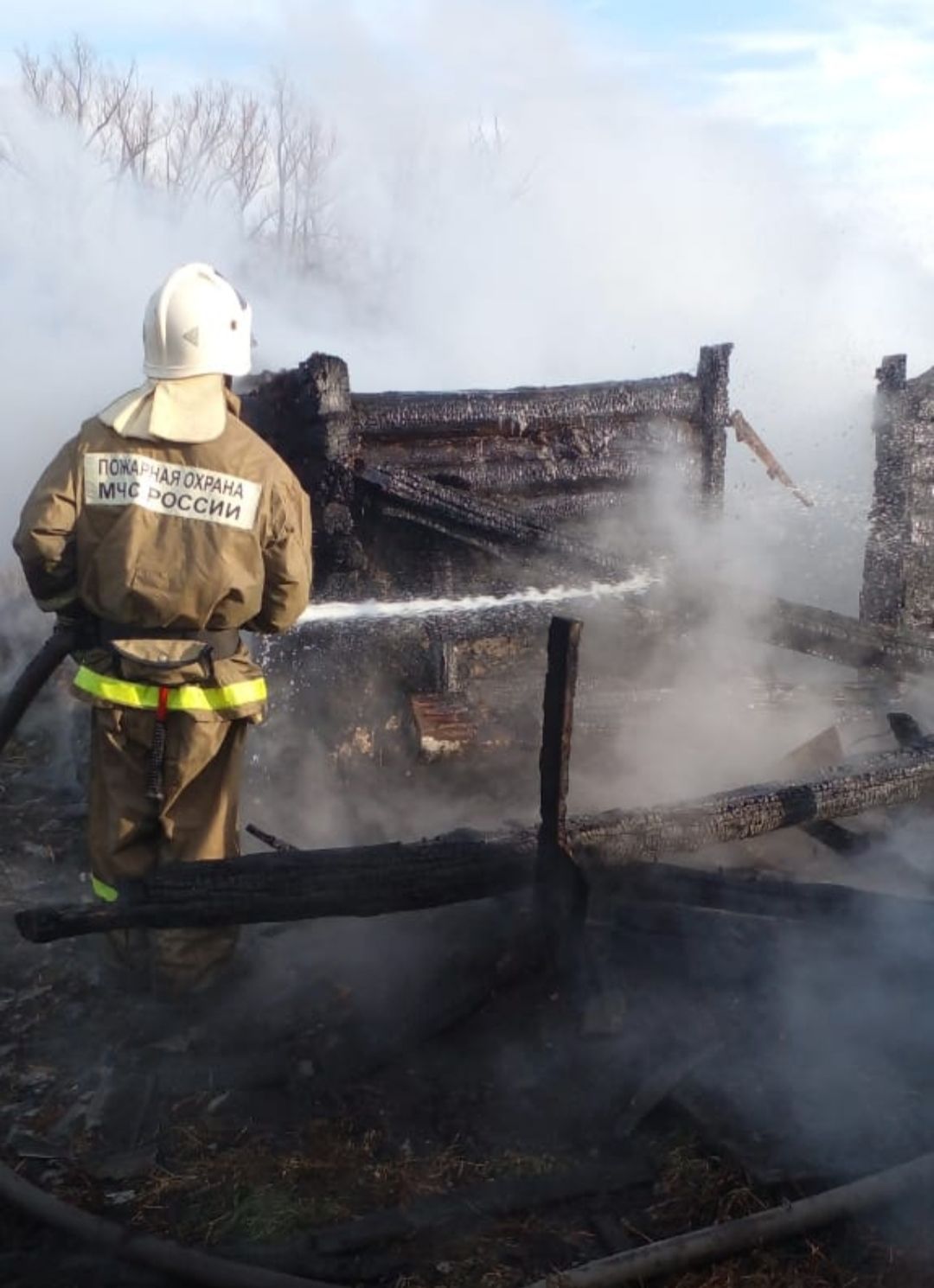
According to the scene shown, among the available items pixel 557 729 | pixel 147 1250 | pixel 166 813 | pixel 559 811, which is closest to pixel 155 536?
pixel 166 813

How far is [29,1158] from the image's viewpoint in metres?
3.42

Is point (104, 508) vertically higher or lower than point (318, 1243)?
higher

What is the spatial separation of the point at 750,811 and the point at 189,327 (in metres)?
2.49

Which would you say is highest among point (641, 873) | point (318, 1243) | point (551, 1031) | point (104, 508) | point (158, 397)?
point (158, 397)

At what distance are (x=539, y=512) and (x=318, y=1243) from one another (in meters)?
4.14

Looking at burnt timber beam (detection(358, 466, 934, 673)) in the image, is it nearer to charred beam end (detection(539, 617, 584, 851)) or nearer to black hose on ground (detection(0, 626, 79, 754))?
black hose on ground (detection(0, 626, 79, 754))

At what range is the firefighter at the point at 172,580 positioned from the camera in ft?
13.0

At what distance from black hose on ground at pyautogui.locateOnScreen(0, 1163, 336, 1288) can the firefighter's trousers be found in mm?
1193

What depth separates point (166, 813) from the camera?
13.9 feet

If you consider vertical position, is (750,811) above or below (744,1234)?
above

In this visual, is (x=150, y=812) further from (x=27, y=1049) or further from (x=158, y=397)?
(x=158, y=397)

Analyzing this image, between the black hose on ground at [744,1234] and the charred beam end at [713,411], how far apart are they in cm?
438

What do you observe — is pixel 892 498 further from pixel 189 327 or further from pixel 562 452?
pixel 189 327

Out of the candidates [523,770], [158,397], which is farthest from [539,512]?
[158,397]
